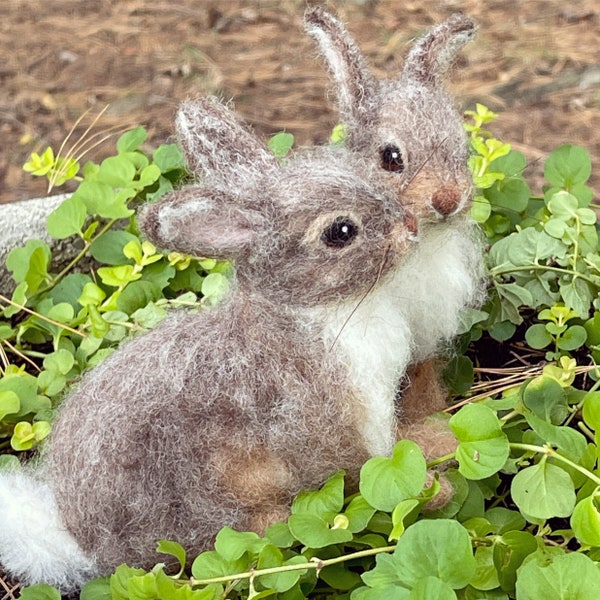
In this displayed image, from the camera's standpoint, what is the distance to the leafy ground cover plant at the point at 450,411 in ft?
2.95

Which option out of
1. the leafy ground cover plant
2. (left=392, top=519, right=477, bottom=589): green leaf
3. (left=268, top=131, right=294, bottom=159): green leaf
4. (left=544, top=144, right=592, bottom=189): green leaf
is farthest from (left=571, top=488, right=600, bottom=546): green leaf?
(left=268, top=131, right=294, bottom=159): green leaf

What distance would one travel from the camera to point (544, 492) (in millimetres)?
911

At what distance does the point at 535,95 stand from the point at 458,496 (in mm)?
1909

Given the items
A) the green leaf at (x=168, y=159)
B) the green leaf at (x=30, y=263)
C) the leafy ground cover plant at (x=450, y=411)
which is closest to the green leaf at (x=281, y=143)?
the leafy ground cover plant at (x=450, y=411)

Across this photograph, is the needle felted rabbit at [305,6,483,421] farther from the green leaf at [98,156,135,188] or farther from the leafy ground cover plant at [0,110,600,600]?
the green leaf at [98,156,135,188]

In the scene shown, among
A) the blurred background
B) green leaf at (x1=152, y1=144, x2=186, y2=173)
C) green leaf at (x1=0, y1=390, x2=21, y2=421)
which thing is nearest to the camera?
Result: green leaf at (x1=0, y1=390, x2=21, y2=421)

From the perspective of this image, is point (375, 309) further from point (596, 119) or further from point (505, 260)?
point (596, 119)

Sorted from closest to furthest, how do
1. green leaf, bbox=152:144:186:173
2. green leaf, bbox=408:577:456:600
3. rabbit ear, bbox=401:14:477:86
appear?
1. green leaf, bbox=408:577:456:600
2. rabbit ear, bbox=401:14:477:86
3. green leaf, bbox=152:144:186:173

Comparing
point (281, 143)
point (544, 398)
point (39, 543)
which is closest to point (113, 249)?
point (281, 143)

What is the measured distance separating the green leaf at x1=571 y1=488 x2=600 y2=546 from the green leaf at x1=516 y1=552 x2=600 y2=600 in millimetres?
52

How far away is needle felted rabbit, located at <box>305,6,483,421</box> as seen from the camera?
1000 mm

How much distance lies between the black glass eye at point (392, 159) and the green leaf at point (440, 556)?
39cm

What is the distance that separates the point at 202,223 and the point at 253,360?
0.16 meters

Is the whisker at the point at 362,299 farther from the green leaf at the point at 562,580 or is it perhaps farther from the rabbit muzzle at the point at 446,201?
the green leaf at the point at 562,580
